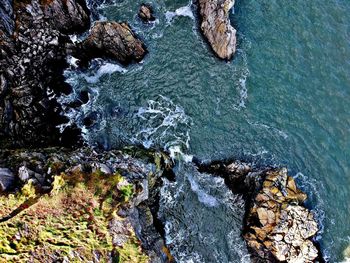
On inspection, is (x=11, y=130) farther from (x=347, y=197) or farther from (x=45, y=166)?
(x=347, y=197)

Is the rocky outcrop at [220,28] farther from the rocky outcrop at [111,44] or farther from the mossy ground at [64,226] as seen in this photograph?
the mossy ground at [64,226]

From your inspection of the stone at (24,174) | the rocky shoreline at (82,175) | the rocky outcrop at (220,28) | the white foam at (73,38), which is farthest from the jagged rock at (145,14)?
the stone at (24,174)

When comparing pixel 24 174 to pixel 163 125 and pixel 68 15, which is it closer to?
pixel 163 125

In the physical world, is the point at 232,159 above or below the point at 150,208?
above

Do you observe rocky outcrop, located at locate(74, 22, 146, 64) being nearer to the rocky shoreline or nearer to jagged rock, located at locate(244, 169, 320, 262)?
the rocky shoreline

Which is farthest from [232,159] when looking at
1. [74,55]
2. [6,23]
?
[6,23]
